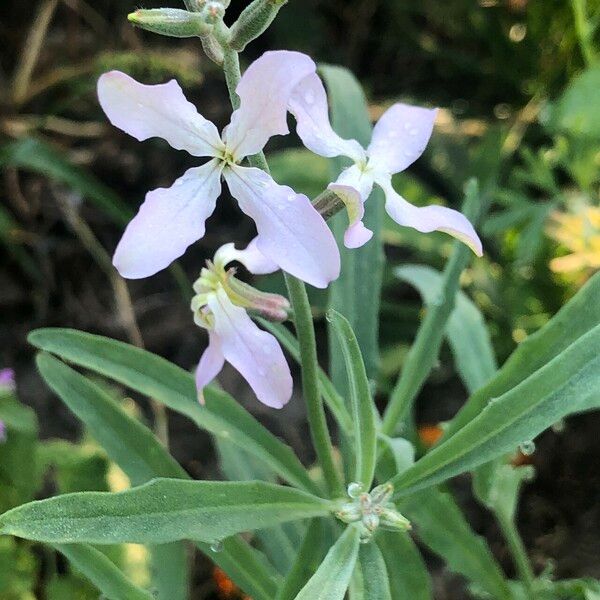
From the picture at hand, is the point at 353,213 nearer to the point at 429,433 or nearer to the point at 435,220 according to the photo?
the point at 435,220

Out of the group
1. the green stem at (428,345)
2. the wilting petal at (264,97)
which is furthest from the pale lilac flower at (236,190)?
the green stem at (428,345)

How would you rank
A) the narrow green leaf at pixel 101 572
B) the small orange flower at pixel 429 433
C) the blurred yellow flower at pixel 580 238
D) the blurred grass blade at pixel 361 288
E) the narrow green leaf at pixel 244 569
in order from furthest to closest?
the small orange flower at pixel 429 433, the blurred yellow flower at pixel 580 238, the blurred grass blade at pixel 361 288, the narrow green leaf at pixel 244 569, the narrow green leaf at pixel 101 572

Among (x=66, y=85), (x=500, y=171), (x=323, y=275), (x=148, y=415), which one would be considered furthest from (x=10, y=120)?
(x=323, y=275)

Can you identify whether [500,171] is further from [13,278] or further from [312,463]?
[13,278]

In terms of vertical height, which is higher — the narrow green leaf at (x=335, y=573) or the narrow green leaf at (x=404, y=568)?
the narrow green leaf at (x=404, y=568)

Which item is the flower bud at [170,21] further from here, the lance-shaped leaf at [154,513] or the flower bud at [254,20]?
the lance-shaped leaf at [154,513]

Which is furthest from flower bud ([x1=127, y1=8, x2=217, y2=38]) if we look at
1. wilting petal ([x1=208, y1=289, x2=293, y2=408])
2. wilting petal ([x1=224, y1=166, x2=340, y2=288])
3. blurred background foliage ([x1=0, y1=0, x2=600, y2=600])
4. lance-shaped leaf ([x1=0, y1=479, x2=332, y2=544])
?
blurred background foliage ([x1=0, y1=0, x2=600, y2=600])
